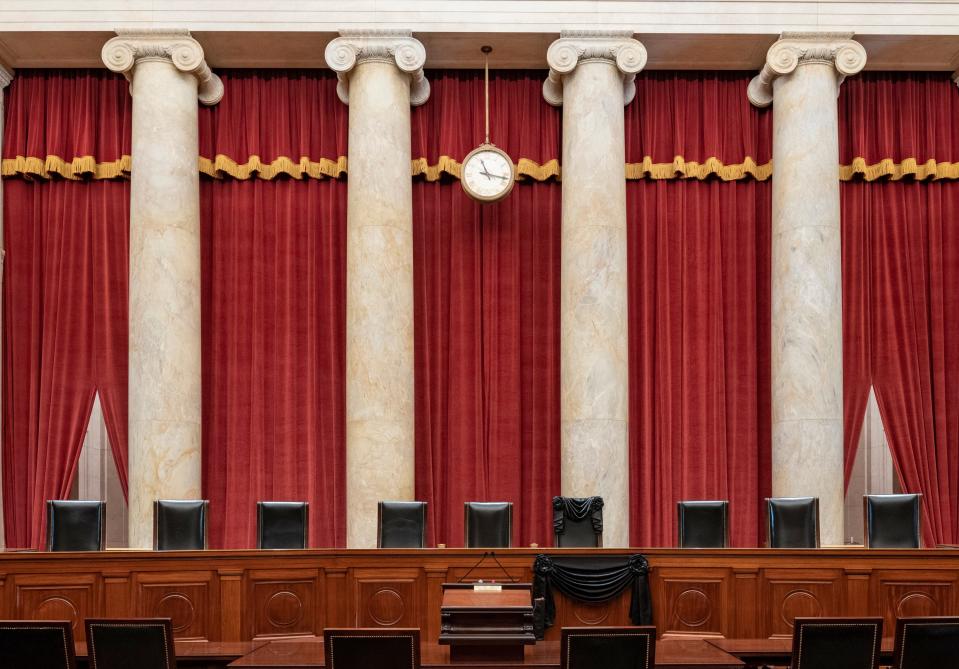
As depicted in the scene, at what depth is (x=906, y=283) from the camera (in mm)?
10695

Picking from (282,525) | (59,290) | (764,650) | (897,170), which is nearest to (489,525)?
(282,525)

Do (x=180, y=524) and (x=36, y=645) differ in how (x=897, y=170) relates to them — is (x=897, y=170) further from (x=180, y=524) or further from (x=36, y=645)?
(x=36, y=645)

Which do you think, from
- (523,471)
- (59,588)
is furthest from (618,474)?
(59,588)

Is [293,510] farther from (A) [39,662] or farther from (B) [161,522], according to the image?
(A) [39,662]

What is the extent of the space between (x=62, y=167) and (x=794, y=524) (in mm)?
7355

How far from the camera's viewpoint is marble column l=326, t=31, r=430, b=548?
973 cm

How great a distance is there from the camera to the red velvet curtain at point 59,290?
33.9 ft

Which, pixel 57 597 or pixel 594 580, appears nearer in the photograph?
pixel 57 597

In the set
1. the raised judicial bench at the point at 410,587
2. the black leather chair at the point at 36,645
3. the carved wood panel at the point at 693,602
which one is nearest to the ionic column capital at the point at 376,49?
the raised judicial bench at the point at 410,587

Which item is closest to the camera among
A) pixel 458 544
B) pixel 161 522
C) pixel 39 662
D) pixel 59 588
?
pixel 39 662

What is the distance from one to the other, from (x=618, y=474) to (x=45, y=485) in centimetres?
527

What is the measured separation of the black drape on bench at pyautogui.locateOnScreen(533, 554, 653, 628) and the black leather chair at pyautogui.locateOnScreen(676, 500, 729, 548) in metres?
1.28

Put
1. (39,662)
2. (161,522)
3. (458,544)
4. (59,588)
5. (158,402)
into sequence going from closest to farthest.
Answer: (39,662), (59,588), (161,522), (158,402), (458,544)

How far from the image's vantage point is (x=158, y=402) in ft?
31.8
